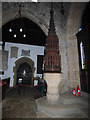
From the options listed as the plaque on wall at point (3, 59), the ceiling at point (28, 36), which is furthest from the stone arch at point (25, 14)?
the plaque on wall at point (3, 59)

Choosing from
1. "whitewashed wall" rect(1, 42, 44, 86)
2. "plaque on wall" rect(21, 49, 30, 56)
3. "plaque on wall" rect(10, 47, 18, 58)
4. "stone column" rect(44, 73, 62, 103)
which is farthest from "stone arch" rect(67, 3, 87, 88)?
"plaque on wall" rect(10, 47, 18, 58)

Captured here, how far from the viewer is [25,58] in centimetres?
813

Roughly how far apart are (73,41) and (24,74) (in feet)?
21.2

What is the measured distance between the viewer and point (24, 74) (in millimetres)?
8430

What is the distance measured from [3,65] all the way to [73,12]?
21.7 ft

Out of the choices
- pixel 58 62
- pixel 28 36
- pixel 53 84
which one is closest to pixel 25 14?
pixel 28 36

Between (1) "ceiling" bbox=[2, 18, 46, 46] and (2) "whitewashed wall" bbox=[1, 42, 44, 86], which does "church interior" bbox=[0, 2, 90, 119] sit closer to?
(1) "ceiling" bbox=[2, 18, 46, 46]

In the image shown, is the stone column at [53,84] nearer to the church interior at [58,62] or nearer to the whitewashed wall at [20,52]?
the church interior at [58,62]

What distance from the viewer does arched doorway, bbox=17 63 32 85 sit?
27.2 ft

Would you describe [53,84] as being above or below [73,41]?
below

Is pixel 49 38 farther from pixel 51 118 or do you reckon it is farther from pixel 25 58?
pixel 25 58

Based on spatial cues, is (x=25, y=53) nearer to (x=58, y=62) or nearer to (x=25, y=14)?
(x=25, y=14)

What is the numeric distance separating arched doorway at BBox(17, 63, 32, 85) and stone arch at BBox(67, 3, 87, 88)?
577 centimetres

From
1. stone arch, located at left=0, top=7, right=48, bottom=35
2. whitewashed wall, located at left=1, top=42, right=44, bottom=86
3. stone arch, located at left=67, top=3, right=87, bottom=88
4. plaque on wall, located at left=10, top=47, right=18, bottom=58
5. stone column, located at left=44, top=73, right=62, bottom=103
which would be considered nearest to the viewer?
stone column, located at left=44, top=73, right=62, bottom=103
